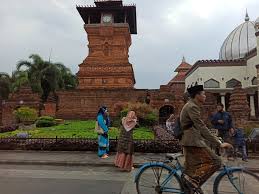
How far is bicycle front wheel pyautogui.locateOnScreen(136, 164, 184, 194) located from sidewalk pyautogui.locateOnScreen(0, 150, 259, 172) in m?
3.72

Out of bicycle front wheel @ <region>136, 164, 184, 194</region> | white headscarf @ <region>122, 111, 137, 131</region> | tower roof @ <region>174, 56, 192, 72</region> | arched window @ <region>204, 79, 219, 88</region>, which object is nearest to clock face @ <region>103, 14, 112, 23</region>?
arched window @ <region>204, 79, 219, 88</region>

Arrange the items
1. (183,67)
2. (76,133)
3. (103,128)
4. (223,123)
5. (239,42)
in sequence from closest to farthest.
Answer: (223,123) → (103,128) → (76,133) → (239,42) → (183,67)

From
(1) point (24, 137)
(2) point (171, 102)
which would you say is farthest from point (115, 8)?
(1) point (24, 137)

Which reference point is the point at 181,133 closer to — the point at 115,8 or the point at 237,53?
the point at 115,8

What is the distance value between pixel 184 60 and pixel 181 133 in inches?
1833

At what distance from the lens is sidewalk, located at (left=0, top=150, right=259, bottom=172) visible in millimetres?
9484

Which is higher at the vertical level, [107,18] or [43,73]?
[107,18]

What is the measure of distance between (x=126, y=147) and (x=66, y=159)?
2.46 meters

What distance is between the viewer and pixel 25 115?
2464cm

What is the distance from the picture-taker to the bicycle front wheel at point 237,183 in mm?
4617

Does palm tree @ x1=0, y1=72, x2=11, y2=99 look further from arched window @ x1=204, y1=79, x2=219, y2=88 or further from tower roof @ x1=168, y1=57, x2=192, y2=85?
arched window @ x1=204, y1=79, x2=219, y2=88

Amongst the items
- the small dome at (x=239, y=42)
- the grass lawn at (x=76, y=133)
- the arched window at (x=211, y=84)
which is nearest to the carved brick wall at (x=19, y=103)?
the grass lawn at (x=76, y=133)

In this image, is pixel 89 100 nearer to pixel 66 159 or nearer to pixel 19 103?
pixel 19 103

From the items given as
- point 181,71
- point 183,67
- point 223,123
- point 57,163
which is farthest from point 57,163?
point 183,67
